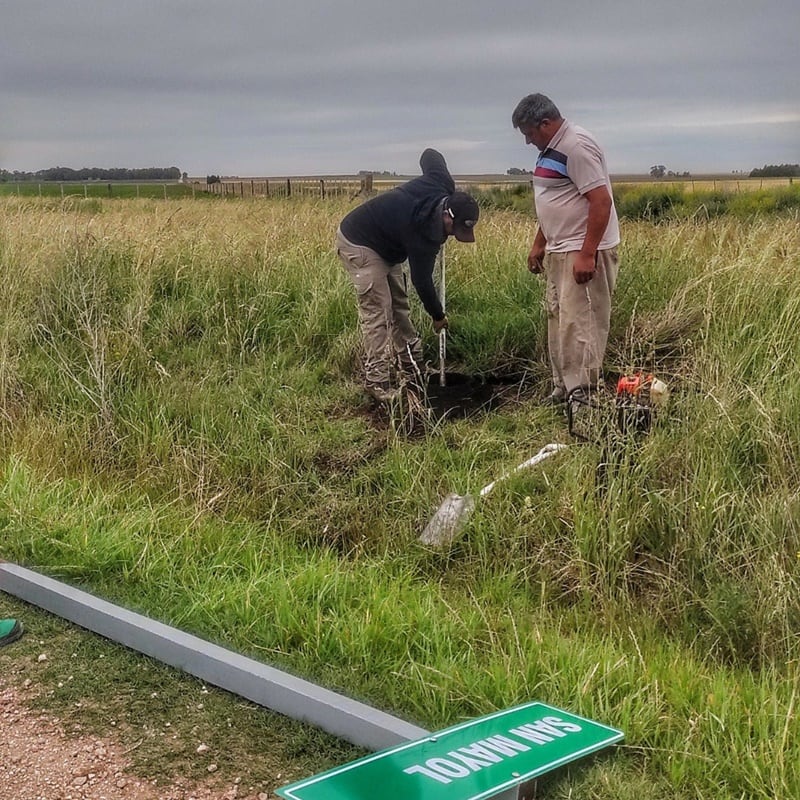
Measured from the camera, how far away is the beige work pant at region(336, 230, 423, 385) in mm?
7156

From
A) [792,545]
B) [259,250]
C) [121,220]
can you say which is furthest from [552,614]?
[121,220]

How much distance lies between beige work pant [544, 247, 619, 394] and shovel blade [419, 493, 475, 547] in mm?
1239

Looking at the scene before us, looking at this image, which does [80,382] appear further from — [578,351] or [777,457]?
[777,457]

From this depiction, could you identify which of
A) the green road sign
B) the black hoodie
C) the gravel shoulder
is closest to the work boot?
the black hoodie

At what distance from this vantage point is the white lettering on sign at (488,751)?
282cm

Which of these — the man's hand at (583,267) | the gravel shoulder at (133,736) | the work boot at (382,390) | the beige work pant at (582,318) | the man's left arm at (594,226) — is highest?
the man's left arm at (594,226)

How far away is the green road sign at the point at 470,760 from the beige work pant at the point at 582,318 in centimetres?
316

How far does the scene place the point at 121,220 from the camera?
12.0 metres

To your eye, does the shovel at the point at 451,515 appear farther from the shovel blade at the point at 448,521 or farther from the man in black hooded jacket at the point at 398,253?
the man in black hooded jacket at the point at 398,253

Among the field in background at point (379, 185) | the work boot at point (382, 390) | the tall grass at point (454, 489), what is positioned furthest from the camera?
the field in background at point (379, 185)

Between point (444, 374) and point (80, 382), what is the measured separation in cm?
286

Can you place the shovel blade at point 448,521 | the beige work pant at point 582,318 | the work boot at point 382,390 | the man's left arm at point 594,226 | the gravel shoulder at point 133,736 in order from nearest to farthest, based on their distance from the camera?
the gravel shoulder at point 133,736
the shovel blade at point 448,521
the man's left arm at point 594,226
the beige work pant at point 582,318
the work boot at point 382,390

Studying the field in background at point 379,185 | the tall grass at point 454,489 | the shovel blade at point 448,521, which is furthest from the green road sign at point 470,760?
the field in background at point 379,185

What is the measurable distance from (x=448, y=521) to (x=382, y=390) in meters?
2.16
